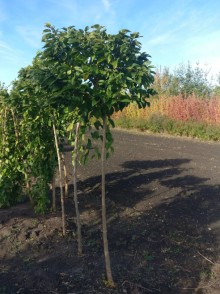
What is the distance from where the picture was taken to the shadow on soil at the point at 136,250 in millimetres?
3574

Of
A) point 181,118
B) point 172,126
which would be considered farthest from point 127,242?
point 181,118

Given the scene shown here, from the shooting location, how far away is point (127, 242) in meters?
4.48

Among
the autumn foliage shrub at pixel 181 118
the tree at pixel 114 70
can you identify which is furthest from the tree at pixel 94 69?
the autumn foliage shrub at pixel 181 118

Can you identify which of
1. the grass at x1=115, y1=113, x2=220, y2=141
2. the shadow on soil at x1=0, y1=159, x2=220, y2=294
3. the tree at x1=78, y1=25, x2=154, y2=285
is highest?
the tree at x1=78, y1=25, x2=154, y2=285

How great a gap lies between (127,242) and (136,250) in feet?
0.82

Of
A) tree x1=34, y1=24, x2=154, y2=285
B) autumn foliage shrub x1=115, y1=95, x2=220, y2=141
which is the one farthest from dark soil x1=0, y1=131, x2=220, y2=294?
autumn foliage shrub x1=115, y1=95, x2=220, y2=141

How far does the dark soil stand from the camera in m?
3.60

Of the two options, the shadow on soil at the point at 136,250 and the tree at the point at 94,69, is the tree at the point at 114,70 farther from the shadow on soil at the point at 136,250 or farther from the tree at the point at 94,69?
the shadow on soil at the point at 136,250

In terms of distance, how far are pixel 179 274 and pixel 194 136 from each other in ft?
46.7

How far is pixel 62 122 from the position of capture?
17.6ft

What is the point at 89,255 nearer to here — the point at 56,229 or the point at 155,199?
the point at 56,229

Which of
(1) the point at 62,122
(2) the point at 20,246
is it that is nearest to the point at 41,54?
(1) the point at 62,122

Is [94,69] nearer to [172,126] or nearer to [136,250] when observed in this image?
[136,250]

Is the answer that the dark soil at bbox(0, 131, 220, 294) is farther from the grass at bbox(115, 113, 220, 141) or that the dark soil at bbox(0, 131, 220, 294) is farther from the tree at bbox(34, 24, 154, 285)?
the grass at bbox(115, 113, 220, 141)
